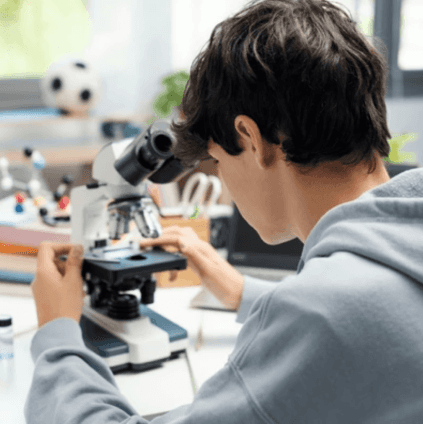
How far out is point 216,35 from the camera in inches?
Answer: 29.3

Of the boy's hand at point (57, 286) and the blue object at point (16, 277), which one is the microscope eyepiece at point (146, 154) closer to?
the boy's hand at point (57, 286)

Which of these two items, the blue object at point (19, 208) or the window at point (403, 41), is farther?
the window at point (403, 41)

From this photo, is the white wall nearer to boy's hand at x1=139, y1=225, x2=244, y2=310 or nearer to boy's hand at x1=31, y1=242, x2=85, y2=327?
boy's hand at x1=139, y1=225, x2=244, y2=310

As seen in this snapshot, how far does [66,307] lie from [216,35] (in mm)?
561

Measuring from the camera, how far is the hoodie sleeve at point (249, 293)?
4.02 ft

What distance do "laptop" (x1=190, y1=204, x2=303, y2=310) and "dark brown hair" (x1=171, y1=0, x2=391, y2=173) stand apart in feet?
2.62

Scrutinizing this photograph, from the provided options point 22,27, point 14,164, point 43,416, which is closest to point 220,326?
point 43,416

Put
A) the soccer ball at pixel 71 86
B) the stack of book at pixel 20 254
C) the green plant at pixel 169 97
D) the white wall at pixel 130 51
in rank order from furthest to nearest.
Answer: the white wall at pixel 130 51 → the soccer ball at pixel 71 86 → the green plant at pixel 169 97 → the stack of book at pixel 20 254

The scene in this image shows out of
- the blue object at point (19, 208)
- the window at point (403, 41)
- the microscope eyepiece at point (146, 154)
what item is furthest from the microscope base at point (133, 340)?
the window at point (403, 41)

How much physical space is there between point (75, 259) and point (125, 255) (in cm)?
11

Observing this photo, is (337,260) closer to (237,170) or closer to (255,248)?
(237,170)

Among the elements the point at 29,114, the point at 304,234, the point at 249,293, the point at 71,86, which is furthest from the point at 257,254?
the point at 29,114

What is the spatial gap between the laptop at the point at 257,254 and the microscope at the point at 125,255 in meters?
0.37

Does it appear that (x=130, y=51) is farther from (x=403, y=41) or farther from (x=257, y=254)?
(x=257, y=254)
